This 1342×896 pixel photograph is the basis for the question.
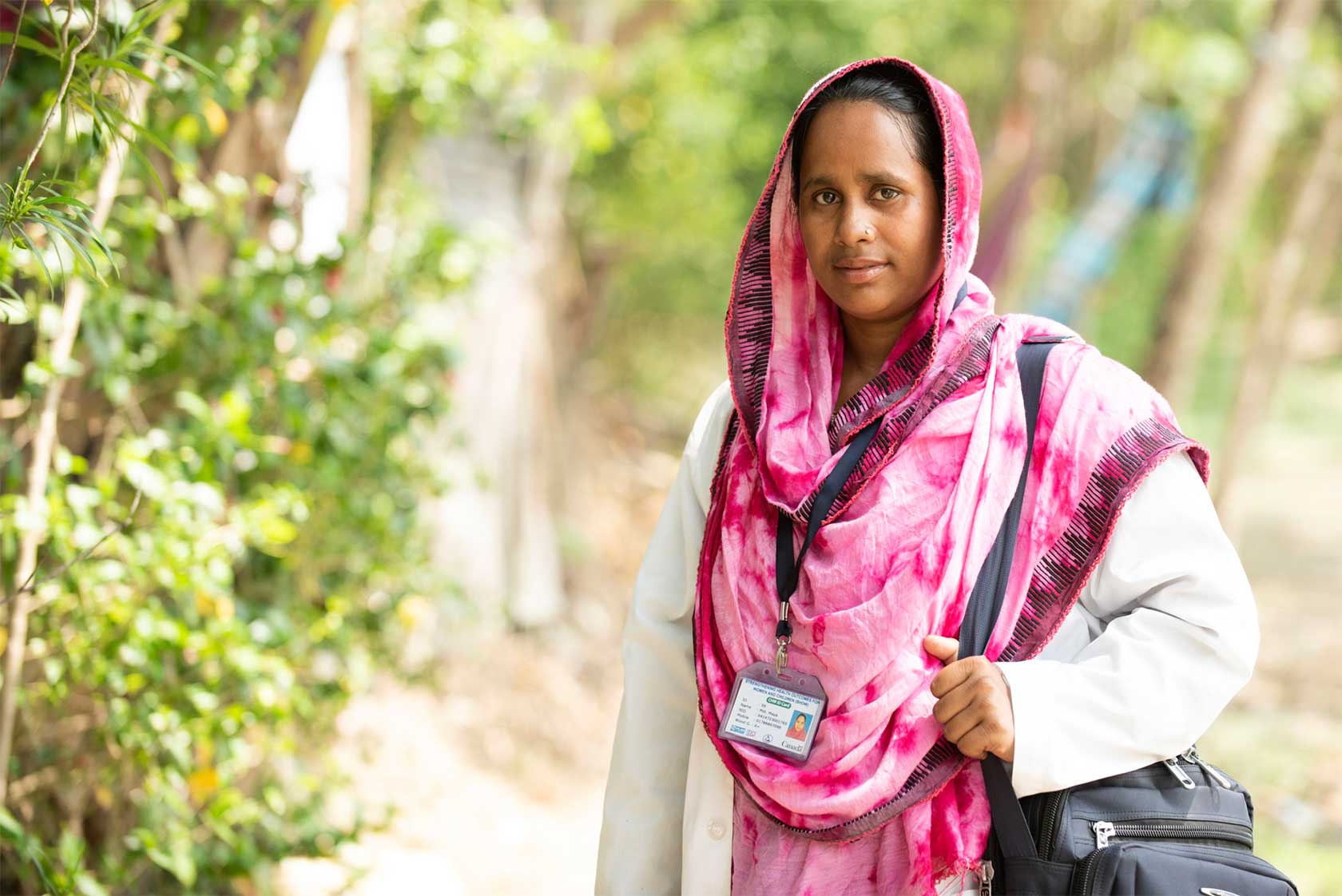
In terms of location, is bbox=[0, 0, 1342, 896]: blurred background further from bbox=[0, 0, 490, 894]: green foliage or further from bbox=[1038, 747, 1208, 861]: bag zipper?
bbox=[1038, 747, 1208, 861]: bag zipper

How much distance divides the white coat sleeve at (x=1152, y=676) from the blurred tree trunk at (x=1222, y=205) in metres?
5.24

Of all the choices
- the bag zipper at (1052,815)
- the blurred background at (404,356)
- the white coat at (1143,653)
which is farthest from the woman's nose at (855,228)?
the blurred background at (404,356)

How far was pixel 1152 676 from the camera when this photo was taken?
60.1 inches

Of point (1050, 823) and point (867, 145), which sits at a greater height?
point (867, 145)

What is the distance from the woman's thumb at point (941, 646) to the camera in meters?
1.58

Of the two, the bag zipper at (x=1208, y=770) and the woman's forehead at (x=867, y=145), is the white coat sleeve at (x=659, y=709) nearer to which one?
the woman's forehead at (x=867, y=145)

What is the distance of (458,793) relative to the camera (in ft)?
19.0

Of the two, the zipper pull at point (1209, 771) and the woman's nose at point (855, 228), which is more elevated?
the woman's nose at point (855, 228)

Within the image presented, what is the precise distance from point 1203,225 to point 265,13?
17.2 ft

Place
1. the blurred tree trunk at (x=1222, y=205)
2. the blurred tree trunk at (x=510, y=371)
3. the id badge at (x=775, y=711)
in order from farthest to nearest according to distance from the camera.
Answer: the blurred tree trunk at (x=510, y=371), the blurred tree trunk at (x=1222, y=205), the id badge at (x=775, y=711)

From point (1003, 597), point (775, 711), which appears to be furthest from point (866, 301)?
point (775, 711)

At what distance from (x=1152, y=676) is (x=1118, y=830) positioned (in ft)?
0.62

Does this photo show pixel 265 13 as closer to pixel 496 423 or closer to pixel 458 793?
pixel 458 793

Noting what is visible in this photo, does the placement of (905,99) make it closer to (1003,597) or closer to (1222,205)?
(1003,597)
